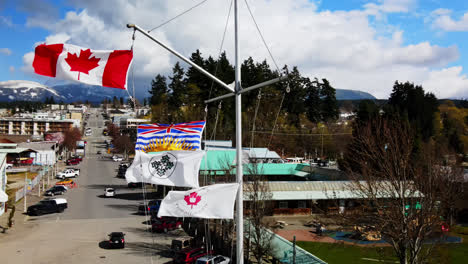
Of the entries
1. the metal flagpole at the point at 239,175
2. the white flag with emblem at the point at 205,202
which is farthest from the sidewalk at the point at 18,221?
the metal flagpole at the point at 239,175

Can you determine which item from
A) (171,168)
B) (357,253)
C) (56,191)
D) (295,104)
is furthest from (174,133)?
(295,104)

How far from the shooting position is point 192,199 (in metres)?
9.47

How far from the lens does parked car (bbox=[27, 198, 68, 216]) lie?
38.6m

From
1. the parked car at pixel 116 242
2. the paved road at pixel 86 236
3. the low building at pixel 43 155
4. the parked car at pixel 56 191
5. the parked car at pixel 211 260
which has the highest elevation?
the low building at pixel 43 155

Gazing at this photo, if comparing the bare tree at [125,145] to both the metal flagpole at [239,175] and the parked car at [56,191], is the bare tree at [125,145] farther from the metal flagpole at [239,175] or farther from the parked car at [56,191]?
the metal flagpole at [239,175]

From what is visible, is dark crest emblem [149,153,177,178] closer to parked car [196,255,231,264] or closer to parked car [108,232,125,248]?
parked car [196,255,231,264]

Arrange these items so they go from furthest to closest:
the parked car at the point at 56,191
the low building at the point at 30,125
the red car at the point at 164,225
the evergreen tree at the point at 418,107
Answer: the low building at the point at 30,125 < the evergreen tree at the point at 418,107 < the parked car at the point at 56,191 < the red car at the point at 164,225

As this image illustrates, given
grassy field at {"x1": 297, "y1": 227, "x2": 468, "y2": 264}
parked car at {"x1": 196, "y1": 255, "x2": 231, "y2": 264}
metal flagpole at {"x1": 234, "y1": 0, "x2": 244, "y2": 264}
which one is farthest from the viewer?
grassy field at {"x1": 297, "y1": 227, "x2": 468, "y2": 264}

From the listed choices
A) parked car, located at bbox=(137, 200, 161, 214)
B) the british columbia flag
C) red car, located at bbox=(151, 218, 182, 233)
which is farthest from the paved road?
the british columbia flag

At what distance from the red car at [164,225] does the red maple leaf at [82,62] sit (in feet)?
83.0

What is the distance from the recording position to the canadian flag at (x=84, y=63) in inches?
369

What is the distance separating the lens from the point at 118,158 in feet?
342

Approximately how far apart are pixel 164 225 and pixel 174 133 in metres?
23.1

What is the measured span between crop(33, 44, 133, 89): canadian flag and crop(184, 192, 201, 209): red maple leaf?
323 centimetres
